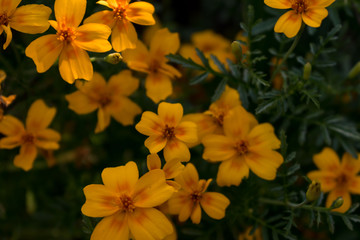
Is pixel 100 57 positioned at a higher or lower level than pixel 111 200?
higher

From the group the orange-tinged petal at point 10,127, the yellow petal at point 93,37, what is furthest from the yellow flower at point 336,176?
the orange-tinged petal at point 10,127

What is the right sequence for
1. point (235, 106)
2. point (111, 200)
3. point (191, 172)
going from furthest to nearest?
point (235, 106), point (191, 172), point (111, 200)

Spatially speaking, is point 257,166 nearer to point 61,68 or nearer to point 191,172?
point 191,172

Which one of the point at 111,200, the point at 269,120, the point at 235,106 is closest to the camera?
the point at 111,200

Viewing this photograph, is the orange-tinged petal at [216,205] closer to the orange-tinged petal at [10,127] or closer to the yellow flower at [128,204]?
the yellow flower at [128,204]

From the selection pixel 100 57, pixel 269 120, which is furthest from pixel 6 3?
pixel 269 120

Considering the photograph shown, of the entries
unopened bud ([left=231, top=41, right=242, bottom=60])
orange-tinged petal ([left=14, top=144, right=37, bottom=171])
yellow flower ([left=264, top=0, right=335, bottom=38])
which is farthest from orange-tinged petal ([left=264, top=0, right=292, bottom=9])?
orange-tinged petal ([left=14, top=144, right=37, bottom=171])
